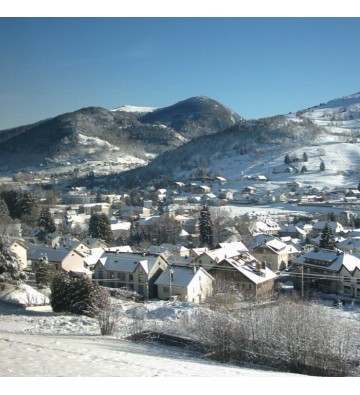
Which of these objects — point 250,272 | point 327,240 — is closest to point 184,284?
point 250,272

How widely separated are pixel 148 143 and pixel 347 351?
120 m

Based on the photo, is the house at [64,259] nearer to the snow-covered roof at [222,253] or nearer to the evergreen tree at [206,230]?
the snow-covered roof at [222,253]

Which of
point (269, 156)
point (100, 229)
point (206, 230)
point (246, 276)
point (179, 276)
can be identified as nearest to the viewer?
point (179, 276)

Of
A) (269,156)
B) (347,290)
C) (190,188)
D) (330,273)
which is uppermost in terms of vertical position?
(269,156)

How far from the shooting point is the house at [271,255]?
72.9 ft

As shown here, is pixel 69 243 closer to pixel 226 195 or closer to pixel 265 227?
pixel 265 227

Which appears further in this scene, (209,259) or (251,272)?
(209,259)

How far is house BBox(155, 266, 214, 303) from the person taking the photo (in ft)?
52.8

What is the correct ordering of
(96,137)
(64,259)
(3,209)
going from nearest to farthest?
(64,259) < (3,209) < (96,137)

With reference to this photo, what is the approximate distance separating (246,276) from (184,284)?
8.06 ft

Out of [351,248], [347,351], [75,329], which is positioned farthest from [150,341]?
[351,248]

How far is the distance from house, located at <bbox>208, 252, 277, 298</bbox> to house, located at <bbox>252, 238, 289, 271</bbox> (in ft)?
11.0

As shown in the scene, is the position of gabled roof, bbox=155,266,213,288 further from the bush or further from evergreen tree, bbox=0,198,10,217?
evergreen tree, bbox=0,198,10,217

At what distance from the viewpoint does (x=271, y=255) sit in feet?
73.0
